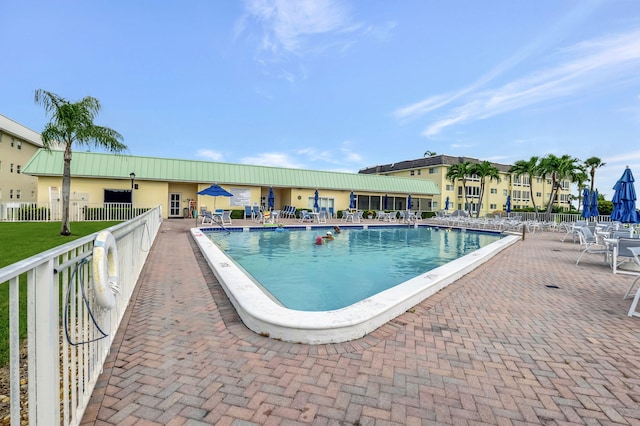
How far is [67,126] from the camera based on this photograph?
11.4 metres

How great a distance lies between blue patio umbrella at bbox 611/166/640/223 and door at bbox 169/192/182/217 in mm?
→ 23206

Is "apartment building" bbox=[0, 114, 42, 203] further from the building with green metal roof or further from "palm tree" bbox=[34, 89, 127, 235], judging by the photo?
"palm tree" bbox=[34, 89, 127, 235]

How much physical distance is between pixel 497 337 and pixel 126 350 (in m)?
3.78

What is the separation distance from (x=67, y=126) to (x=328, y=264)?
36.2ft

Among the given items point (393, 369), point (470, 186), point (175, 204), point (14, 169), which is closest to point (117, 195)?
point (175, 204)

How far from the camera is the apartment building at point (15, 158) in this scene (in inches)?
948

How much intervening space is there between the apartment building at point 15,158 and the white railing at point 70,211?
917 centimetres

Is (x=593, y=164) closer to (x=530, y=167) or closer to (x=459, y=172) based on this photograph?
(x=530, y=167)

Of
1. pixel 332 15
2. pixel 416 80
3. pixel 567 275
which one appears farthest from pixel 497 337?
pixel 416 80

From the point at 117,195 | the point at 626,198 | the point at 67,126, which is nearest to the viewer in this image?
the point at 626,198

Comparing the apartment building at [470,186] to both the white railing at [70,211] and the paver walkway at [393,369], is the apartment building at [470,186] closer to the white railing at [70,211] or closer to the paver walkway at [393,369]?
the white railing at [70,211]

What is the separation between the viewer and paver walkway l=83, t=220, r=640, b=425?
2088mm

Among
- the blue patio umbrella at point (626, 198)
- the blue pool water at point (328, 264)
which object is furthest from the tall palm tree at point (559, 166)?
the blue pool water at point (328, 264)

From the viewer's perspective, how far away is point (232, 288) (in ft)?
14.3
